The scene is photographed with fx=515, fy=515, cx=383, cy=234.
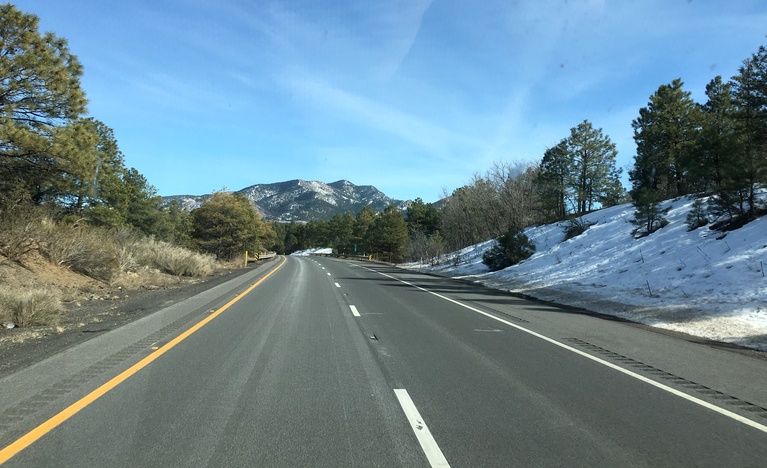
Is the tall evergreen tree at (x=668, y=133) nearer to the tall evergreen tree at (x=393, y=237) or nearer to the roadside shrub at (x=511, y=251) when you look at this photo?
the roadside shrub at (x=511, y=251)

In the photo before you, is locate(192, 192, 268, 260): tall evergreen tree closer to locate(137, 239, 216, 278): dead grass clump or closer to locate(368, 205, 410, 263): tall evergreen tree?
locate(137, 239, 216, 278): dead grass clump

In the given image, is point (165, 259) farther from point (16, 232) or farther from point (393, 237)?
point (393, 237)

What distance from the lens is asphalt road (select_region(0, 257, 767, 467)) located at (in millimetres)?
4289

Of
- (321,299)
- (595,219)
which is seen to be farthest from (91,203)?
(595,219)

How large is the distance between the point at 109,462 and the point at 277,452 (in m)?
1.28

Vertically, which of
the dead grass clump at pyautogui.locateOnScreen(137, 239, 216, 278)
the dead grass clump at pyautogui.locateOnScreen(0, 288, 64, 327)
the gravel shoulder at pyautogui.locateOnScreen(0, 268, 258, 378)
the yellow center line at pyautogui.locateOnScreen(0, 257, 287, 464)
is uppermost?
the dead grass clump at pyautogui.locateOnScreen(137, 239, 216, 278)

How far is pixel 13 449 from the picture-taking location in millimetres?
4191

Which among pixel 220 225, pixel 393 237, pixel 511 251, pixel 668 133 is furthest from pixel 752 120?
pixel 393 237

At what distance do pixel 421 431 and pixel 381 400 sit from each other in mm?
1017

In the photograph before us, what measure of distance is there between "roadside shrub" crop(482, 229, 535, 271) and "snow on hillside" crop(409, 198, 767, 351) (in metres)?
1.51

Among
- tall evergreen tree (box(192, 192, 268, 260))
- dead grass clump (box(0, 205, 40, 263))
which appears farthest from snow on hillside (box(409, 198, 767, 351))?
tall evergreen tree (box(192, 192, 268, 260))

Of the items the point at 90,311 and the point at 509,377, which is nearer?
the point at 509,377

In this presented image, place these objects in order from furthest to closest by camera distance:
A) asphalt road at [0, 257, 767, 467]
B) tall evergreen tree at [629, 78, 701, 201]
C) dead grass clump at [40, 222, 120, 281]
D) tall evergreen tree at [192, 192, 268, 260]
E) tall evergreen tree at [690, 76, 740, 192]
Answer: tall evergreen tree at [192, 192, 268, 260] → tall evergreen tree at [629, 78, 701, 201] → tall evergreen tree at [690, 76, 740, 192] → dead grass clump at [40, 222, 120, 281] → asphalt road at [0, 257, 767, 467]

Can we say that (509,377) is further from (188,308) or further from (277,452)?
(188,308)
